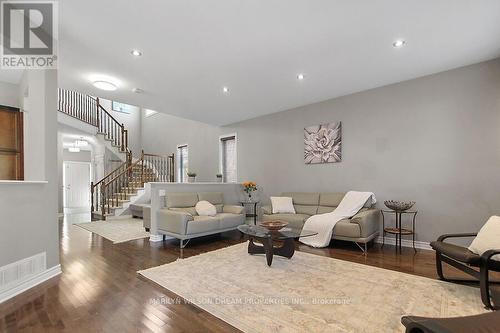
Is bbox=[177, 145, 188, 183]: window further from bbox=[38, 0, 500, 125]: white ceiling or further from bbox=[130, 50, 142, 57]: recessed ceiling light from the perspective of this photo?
bbox=[130, 50, 142, 57]: recessed ceiling light

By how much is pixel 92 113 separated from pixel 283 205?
7.23 metres

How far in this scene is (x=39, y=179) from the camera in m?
2.78

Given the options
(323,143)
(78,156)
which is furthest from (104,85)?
(78,156)

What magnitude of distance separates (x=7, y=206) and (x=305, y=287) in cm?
311

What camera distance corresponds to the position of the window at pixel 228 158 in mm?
7188

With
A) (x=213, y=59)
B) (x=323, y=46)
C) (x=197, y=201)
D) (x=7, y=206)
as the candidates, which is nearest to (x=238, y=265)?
(x=197, y=201)

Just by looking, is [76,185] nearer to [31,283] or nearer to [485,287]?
[31,283]

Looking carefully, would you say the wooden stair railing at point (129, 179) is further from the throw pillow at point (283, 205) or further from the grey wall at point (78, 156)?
the throw pillow at point (283, 205)

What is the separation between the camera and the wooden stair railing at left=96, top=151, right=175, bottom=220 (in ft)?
24.1

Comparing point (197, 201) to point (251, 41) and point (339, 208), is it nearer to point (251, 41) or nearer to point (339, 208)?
point (339, 208)

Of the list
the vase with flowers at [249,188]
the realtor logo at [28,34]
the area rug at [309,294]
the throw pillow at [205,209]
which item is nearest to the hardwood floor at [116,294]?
the area rug at [309,294]

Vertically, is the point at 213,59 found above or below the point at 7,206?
A: above

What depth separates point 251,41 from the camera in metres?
2.95

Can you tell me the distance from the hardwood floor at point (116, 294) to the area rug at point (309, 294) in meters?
0.17
